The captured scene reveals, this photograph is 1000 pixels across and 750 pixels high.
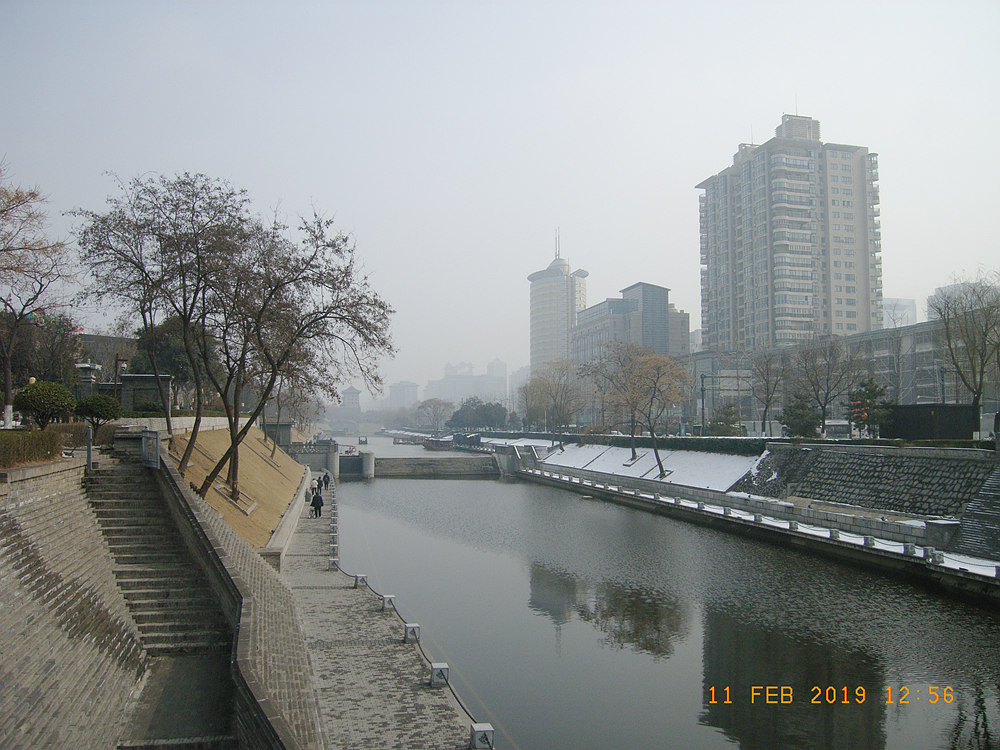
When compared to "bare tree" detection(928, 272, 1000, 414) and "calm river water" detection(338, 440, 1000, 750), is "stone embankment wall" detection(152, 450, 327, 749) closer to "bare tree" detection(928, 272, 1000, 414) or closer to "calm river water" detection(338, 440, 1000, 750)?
"calm river water" detection(338, 440, 1000, 750)

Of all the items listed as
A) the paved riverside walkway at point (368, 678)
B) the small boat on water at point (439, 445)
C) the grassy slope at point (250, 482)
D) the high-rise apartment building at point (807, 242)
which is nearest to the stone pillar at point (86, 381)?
the grassy slope at point (250, 482)

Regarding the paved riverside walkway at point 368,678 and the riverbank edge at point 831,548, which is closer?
the paved riverside walkway at point 368,678

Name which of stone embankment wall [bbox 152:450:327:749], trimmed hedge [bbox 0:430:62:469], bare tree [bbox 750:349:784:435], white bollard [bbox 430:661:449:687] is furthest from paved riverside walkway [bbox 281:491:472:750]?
bare tree [bbox 750:349:784:435]

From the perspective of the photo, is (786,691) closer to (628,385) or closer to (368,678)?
(368,678)

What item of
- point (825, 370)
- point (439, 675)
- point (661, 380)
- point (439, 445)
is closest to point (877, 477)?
point (661, 380)

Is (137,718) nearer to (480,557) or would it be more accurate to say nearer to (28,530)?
(28,530)

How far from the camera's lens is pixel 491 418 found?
123 meters

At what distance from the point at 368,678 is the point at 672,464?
1593 inches

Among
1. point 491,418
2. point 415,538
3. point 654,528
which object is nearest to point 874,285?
point 491,418

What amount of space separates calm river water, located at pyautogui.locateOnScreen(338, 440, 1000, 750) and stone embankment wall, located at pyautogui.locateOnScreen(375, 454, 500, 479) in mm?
34681

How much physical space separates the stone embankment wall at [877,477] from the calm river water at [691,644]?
222 inches

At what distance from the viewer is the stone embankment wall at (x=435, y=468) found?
6550 cm

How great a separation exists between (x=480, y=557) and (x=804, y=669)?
48.7 feet

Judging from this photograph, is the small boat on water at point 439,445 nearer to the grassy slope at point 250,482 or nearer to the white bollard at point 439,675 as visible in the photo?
the grassy slope at point 250,482
